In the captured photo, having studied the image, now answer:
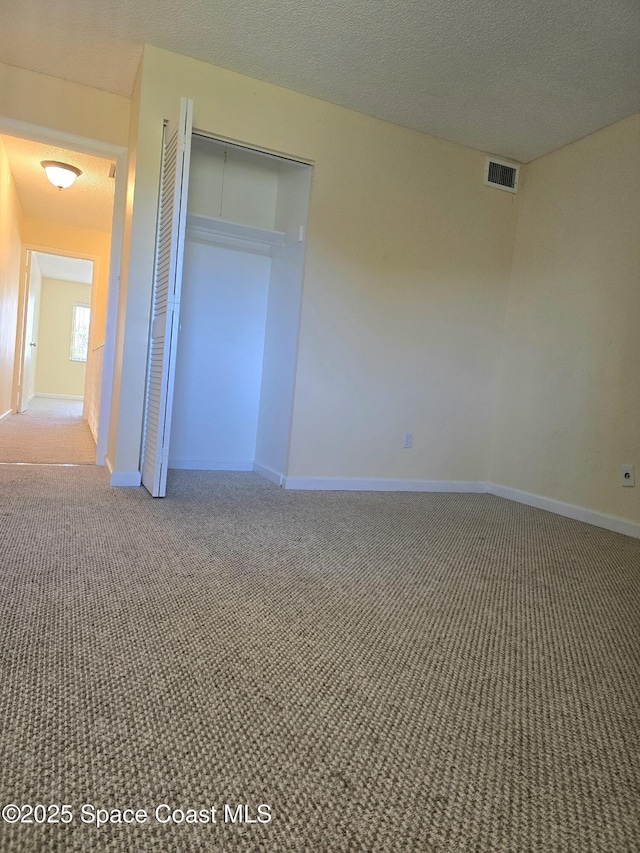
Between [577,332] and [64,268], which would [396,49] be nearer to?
[577,332]

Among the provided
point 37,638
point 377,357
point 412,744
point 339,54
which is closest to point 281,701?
point 412,744

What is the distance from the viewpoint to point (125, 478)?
315 centimetres

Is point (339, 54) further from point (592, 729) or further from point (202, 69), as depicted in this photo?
point (592, 729)

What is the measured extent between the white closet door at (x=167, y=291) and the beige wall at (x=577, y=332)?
240cm

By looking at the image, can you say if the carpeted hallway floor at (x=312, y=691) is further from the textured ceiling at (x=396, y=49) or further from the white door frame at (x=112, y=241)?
the textured ceiling at (x=396, y=49)

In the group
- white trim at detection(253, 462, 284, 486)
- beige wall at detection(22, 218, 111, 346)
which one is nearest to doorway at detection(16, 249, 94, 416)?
beige wall at detection(22, 218, 111, 346)

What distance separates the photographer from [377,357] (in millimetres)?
3734

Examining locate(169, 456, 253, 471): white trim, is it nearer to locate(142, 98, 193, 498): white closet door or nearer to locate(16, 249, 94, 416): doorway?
locate(142, 98, 193, 498): white closet door

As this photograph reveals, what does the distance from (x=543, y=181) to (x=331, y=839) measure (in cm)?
412

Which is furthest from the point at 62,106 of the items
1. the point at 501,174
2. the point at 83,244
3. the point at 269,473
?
the point at 83,244

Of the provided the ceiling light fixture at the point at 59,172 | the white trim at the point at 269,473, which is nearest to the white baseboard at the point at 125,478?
the white trim at the point at 269,473

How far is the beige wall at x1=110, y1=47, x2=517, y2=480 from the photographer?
3.15 m

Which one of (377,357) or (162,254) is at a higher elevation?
(162,254)

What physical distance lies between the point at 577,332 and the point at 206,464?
8.73 feet
